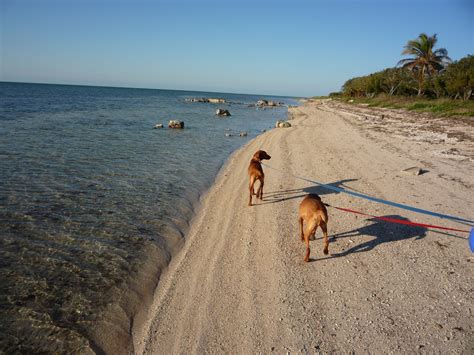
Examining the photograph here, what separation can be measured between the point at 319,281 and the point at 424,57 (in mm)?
49559

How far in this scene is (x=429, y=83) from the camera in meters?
41.9

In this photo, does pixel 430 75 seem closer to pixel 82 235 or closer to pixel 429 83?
pixel 429 83

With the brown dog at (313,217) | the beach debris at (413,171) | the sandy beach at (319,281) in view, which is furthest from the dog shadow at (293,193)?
the brown dog at (313,217)

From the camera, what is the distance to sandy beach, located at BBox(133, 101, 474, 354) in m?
3.56

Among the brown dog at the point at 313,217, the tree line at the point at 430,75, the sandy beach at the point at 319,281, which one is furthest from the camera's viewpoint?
the tree line at the point at 430,75

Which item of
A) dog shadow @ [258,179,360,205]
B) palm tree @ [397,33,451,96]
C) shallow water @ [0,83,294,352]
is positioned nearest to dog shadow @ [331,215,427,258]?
dog shadow @ [258,179,360,205]

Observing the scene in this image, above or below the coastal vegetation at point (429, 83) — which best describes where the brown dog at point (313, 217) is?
below

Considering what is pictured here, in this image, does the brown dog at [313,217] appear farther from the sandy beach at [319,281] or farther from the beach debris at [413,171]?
the beach debris at [413,171]

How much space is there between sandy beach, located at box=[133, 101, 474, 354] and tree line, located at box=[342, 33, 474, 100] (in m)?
33.0

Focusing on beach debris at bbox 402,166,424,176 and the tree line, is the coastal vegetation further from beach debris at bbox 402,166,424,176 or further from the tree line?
beach debris at bbox 402,166,424,176

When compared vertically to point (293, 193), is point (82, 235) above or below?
below

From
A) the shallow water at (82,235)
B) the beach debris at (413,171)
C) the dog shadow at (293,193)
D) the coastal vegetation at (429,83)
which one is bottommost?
the shallow water at (82,235)

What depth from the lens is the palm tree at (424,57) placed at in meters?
41.7

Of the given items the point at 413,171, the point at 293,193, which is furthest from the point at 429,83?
the point at 293,193
